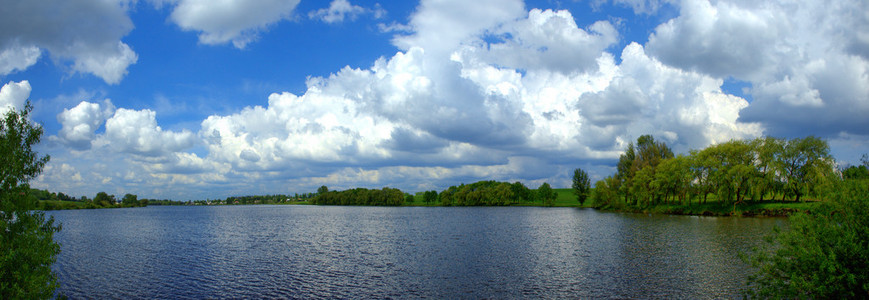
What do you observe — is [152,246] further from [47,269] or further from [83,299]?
[47,269]

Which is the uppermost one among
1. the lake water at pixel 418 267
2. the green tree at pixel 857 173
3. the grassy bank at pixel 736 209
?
the green tree at pixel 857 173

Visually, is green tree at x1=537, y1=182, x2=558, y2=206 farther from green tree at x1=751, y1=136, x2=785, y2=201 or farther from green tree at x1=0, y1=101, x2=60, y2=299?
green tree at x1=0, y1=101, x2=60, y2=299

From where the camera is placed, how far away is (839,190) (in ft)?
54.3

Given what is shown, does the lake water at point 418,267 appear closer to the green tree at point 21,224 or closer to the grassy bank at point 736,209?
the green tree at point 21,224

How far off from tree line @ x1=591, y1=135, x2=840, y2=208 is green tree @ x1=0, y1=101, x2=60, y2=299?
90544 millimetres

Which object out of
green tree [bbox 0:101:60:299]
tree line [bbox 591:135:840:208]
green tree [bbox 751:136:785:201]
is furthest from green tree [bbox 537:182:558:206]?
green tree [bbox 0:101:60:299]

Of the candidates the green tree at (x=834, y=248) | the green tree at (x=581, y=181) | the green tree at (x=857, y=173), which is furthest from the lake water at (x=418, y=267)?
the green tree at (x=581, y=181)

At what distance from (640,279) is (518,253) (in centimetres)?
1287

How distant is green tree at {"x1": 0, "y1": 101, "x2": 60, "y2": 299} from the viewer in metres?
15.6

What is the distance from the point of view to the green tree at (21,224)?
51.3 feet

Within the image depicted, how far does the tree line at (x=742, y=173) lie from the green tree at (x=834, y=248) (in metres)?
66.4

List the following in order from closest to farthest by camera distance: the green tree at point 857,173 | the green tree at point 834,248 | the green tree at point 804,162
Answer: the green tree at point 834,248, the green tree at point 857,173, the green tree at point 804,162

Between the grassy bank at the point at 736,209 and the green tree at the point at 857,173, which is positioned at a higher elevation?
the green tree at the point at 857,173

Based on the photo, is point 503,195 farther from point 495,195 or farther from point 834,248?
point 834,248
